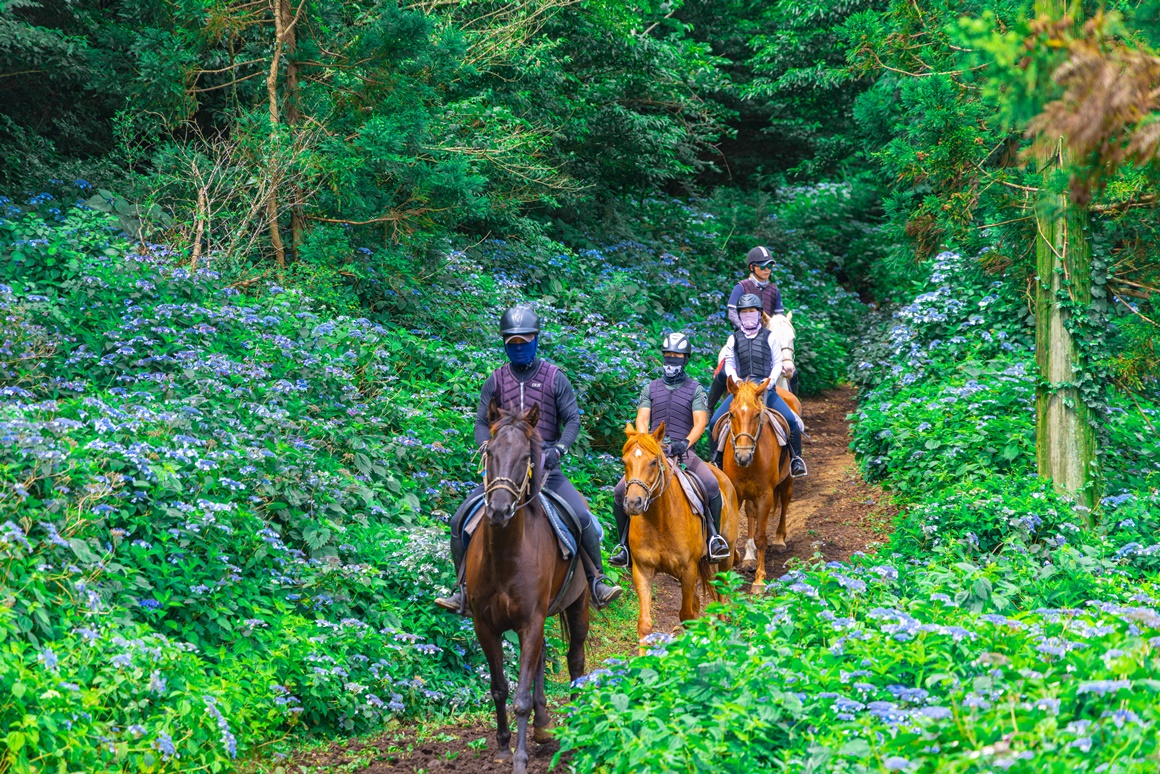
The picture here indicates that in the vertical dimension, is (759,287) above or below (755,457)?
above

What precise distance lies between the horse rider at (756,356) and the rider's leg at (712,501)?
7.93 ft

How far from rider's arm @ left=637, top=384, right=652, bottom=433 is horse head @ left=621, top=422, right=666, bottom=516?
0.52m

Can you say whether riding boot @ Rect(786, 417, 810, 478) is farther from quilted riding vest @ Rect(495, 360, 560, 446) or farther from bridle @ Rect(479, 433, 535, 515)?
bridle @ Rect(479, 433, 535, 515)

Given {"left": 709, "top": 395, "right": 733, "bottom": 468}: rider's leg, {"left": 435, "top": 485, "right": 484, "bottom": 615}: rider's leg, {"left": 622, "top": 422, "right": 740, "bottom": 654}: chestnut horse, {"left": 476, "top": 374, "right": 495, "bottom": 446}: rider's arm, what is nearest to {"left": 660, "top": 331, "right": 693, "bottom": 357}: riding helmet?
{"left": 622, "top": 422, "right": 740, "bottom": 654}: chestnut horse

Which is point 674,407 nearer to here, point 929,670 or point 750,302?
point 750,302

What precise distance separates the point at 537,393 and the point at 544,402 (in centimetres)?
9

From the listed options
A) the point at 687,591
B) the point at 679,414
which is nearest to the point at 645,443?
the point at 687,591

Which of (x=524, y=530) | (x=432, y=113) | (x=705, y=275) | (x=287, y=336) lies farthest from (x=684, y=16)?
(x=524, y=530)

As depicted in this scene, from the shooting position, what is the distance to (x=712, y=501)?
32.6 feet

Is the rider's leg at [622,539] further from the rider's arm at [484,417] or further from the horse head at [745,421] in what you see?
the horse head at [745,421]

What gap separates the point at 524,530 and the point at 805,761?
8.97 ft

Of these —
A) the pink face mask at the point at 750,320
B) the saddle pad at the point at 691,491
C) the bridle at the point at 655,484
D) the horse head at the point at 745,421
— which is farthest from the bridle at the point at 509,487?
the pink face mask at the point at 750,320

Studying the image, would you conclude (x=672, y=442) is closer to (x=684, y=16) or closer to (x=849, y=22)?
(x=849, y=22)

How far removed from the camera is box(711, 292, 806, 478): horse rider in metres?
12.7
